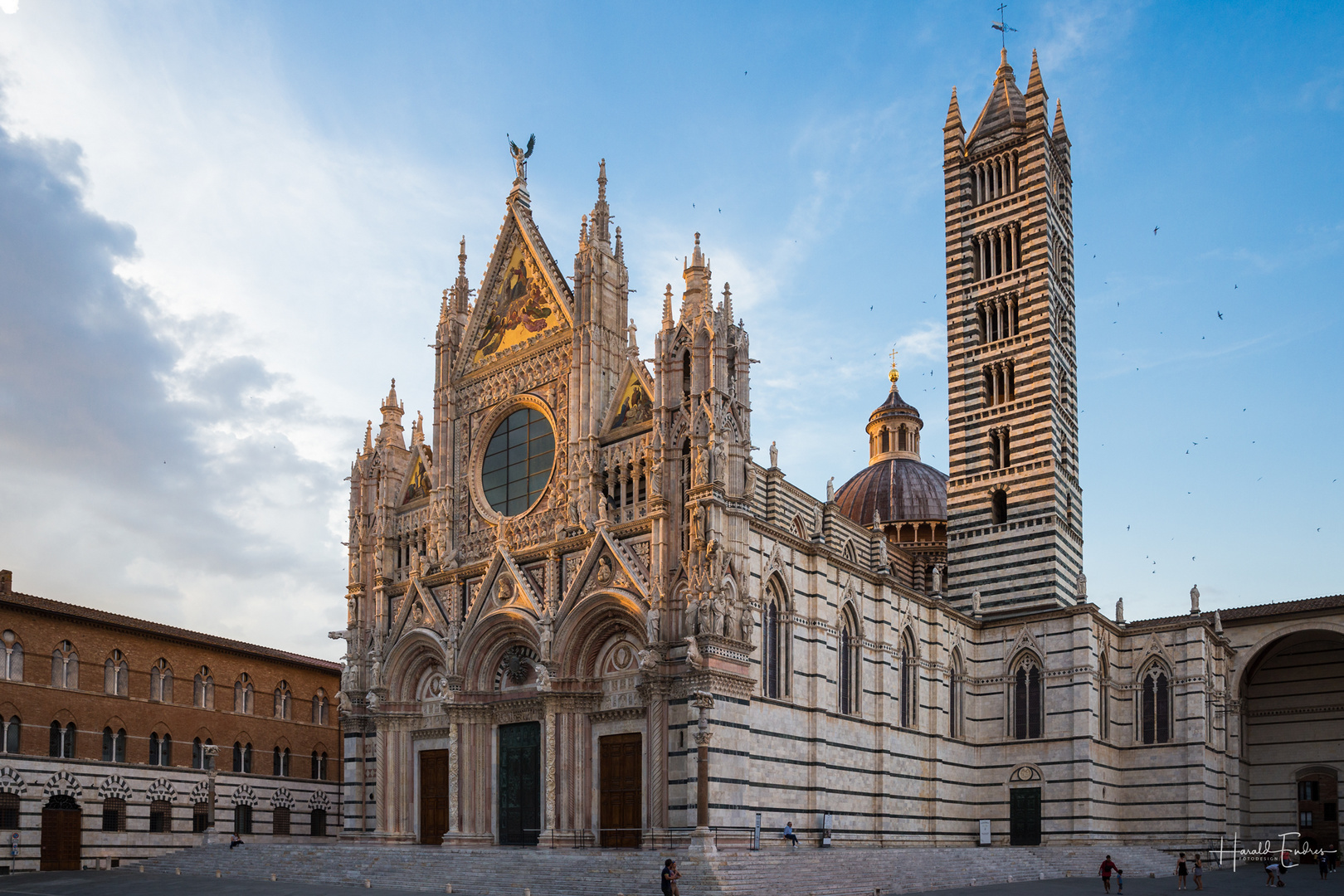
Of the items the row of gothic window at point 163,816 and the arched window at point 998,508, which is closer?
the row of gothic window at point 163,816

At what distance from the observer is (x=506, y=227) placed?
4069cm

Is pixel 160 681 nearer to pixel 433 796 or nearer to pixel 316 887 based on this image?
pixel 433 796

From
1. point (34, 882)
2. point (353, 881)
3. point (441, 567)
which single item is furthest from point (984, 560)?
point (34, 882)

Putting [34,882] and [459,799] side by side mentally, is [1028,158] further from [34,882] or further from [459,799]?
[34,882]

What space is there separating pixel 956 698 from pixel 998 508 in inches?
295

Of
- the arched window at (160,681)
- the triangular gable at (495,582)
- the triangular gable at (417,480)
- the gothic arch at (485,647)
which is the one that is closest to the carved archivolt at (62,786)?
the arched window at (160,681)

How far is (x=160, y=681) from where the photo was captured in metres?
42.8

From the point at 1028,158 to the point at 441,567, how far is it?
27.2 m

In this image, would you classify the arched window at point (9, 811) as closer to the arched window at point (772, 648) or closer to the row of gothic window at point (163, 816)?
the row of gothic window at point (163, 816)

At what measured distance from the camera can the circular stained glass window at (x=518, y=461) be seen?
37219 millimetres

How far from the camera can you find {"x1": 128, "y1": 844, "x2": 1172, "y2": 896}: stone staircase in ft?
87.6

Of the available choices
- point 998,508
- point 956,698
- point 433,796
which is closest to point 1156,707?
point 956,698

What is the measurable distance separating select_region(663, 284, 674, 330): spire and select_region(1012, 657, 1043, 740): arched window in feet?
61.6

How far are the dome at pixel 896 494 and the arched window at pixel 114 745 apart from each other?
32.3m
